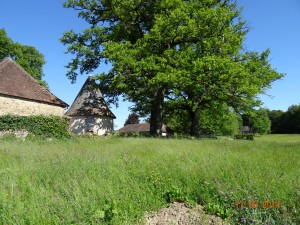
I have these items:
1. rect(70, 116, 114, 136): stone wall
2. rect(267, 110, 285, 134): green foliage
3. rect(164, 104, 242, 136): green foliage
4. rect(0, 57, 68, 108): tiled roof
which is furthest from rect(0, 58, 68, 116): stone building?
rect(267, 110, 285, 134): green foliage

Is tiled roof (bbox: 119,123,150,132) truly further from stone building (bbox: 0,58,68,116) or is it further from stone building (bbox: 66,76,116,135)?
stone building (bbox: 0,58,68,116)

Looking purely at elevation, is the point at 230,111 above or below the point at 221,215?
above

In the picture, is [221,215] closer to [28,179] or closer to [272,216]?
[272,216]

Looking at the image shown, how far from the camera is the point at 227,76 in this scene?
20781 mm

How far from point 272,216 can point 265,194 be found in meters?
0.52

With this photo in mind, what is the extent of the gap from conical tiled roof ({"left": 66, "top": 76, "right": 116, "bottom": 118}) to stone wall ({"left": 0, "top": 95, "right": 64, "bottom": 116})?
2.12 m

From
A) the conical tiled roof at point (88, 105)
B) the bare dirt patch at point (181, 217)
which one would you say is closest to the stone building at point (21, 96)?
the conical tiled roof at point (88, 105)

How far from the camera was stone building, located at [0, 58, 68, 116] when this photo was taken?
24.6 metres

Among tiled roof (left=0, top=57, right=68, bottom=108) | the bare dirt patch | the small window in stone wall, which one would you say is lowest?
the bare dirt patch

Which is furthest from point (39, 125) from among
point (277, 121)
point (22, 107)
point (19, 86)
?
point (277, 121)

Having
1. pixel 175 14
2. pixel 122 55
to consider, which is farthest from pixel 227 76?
pixel 122 55

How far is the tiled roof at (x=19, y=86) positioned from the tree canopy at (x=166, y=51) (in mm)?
4475

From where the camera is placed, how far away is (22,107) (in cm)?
2584

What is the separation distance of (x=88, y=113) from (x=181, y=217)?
1025 inches
